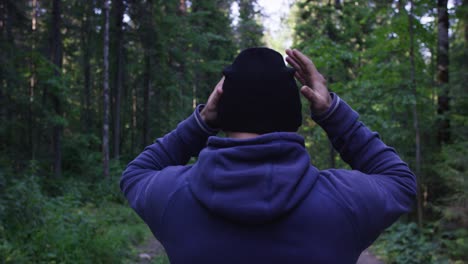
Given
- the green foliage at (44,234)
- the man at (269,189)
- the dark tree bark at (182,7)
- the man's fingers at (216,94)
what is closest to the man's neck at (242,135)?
the man at (269,189)

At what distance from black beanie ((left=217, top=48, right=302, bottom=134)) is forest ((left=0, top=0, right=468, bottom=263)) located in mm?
5703

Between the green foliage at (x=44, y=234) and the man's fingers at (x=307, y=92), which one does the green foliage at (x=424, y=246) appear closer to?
the green foliage at (x=44, y=234)

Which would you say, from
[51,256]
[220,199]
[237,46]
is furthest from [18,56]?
[237,46]

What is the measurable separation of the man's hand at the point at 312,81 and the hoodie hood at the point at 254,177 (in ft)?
0.83

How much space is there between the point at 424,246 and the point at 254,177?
8519 millimetres

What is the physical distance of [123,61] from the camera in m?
24.9

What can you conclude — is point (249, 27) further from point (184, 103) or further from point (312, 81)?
point (312, 81)

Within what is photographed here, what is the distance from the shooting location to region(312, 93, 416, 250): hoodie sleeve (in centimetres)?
145

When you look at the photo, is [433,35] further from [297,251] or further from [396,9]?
[297,251]

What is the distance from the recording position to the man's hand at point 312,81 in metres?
1.68

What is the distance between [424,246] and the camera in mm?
8594

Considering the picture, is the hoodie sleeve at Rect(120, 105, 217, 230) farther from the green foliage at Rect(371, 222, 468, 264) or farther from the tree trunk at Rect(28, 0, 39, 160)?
the tree trunk at Rect(28, 0, 39, 160)

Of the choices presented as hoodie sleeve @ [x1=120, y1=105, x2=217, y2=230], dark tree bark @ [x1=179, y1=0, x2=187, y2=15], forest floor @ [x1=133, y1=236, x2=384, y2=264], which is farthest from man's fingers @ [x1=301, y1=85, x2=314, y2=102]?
dark tree bark @ [x1=179, y1=0, x2=187, y2=15]

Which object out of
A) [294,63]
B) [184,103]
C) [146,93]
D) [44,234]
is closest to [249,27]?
[184,103]
